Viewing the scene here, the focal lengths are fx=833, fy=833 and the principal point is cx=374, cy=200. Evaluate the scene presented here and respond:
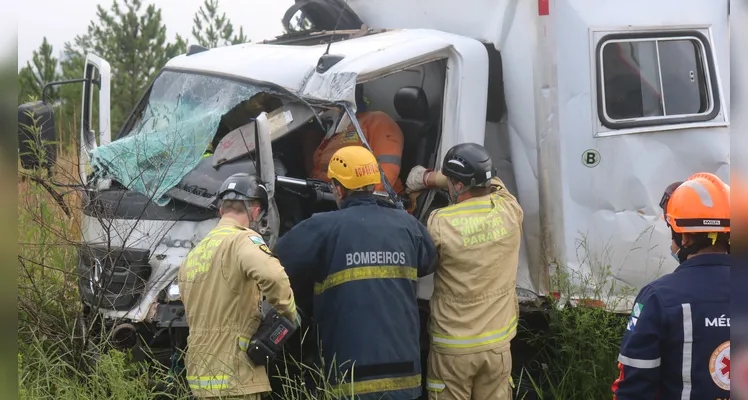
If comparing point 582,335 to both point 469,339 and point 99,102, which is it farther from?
point 99,102

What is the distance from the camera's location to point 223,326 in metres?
3.83

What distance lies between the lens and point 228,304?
382 cm

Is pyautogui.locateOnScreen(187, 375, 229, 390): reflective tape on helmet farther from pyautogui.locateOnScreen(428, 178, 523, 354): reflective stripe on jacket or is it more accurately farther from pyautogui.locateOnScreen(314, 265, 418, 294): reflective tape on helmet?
pyautogui.locateOnScreen(428, 178, 523, 354): reflective stripe on jacket

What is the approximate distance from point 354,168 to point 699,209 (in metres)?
1.76

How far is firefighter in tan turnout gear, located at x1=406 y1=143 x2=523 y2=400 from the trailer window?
3.54ft

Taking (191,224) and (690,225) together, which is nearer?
(690,225)

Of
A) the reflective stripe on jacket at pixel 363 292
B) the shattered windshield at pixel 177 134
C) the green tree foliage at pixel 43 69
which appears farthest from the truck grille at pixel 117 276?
the green tree foliage at pixel 43 69

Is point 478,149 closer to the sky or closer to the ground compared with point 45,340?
closer to the sky

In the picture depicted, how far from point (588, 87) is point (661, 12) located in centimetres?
66

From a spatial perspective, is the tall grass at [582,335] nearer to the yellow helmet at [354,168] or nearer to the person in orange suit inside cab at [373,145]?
the person in orange suit inside cab at [373,145]

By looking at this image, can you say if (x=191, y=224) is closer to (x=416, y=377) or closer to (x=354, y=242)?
(x=354, y=242)

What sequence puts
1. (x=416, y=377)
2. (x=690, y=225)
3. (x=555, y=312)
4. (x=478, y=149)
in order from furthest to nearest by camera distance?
(x=555, y=312) → (x=478, y=149) → (x=416, y=377) → (x=690, y=225)

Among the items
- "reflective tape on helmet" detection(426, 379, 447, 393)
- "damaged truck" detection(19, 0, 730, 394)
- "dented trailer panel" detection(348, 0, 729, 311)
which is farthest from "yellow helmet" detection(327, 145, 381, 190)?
"dented trailer panel" detection(348, 0, 729, 311)

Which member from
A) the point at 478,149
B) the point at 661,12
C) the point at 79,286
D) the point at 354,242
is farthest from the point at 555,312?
the point at 79,286
